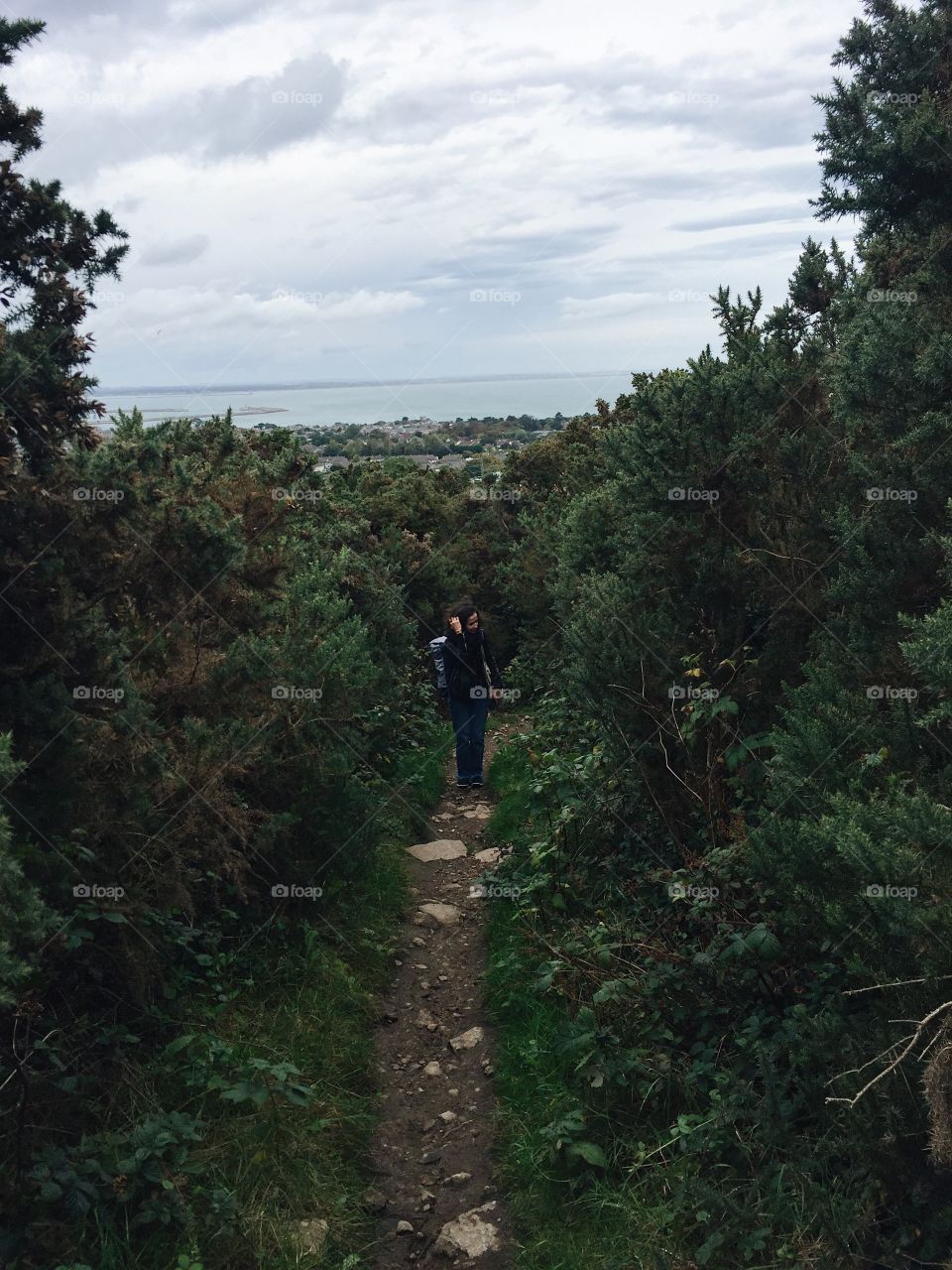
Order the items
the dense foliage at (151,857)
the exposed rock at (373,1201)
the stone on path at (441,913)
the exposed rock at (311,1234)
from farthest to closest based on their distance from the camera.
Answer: the stone on path at (441,913)
the exposed rock at (373,1201)
the exposed rock at (311,1234)
the dense foliage at (151,857)

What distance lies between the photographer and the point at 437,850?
29.3 ft

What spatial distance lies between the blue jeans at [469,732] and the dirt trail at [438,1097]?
261cm

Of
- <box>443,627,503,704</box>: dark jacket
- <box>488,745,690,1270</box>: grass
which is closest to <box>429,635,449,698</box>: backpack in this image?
<box>443,627,503,704</box>: dark jacket

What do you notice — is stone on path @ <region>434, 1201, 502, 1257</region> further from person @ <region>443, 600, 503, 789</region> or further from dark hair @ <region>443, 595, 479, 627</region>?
dark hair @ <region>443, 595, 479, 627</region>

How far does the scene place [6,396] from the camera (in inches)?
163

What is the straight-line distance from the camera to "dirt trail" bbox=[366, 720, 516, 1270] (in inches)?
170

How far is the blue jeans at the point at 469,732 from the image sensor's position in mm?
10883

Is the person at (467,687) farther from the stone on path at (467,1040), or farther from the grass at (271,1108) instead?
the stone on path at (467,1040)

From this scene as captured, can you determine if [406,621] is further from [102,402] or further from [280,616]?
[102,402]

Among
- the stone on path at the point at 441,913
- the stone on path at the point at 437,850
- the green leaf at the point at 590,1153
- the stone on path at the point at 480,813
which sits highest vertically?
the green leaf at the point at 590,1153

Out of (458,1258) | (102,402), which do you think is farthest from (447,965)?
(102,402)

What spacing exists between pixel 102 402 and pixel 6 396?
638mm

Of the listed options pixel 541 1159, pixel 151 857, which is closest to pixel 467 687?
pixel 151 857

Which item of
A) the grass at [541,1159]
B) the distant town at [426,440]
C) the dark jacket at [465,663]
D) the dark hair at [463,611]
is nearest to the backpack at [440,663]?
the dark jacket at [465,663]
